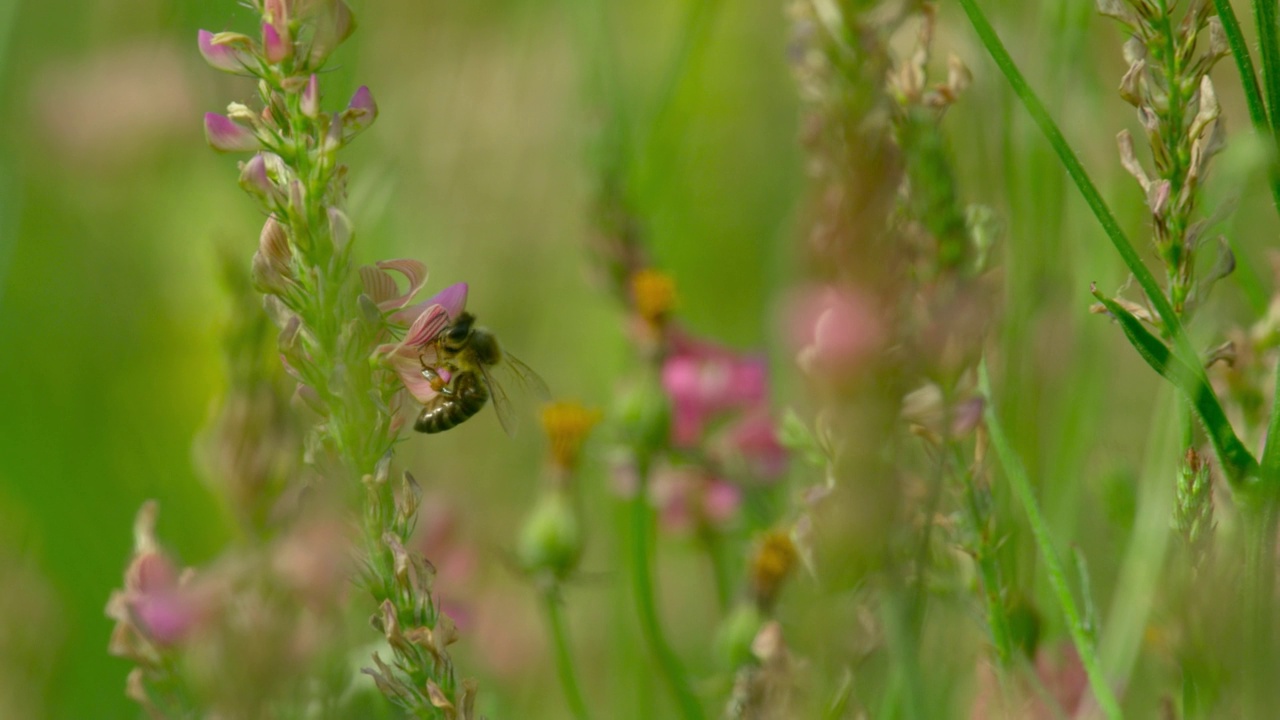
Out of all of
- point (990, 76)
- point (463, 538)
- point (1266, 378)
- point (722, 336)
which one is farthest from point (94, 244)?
point (1266, 378)

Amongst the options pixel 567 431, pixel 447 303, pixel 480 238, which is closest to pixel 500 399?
pixel 567 431

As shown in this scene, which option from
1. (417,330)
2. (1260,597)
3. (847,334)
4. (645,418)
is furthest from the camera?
(645,418)

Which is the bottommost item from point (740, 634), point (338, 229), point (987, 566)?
point (740, 634)

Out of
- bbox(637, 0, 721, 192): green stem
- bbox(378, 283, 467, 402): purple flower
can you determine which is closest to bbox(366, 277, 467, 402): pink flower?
bbox(378, 283, 467, 402): purple flower

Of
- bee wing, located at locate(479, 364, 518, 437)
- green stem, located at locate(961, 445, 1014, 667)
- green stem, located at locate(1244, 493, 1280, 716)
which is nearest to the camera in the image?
green stem, located at locate(1244, 493, 1280, 716)

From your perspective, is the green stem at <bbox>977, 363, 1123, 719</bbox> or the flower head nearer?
the green stem at <bbox>977, 363, 1123, 719</bbox>

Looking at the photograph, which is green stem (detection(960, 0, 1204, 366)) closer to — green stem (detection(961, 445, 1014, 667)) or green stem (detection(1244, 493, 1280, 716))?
green stem (detection(1244, 493, 1280, 716))

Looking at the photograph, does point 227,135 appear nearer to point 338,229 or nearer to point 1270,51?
point 338,229

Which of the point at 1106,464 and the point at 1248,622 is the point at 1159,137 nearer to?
the point at 1248,622
